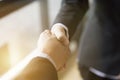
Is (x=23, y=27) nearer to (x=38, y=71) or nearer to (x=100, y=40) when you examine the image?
(x=100, y=40)

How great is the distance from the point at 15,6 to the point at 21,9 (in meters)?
0.05

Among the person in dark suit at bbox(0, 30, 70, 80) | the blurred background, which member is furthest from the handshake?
the blurred background

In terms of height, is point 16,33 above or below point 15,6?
below

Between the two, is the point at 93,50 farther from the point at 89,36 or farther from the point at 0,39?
the point at 0,39

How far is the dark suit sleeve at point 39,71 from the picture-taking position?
41 centimetres

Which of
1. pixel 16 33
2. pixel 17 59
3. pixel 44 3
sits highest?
pixel 44 3

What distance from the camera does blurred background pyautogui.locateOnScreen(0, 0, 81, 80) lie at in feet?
3.41

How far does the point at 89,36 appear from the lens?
0.61 m

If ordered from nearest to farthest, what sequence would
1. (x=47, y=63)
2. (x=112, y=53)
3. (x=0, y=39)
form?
(x=47, y=63) → (x=112, y=53) → (x=0, y=39)

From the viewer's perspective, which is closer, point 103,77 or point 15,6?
point 103,77

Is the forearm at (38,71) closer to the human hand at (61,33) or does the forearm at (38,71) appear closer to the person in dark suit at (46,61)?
the person in dark suit at (46,61)

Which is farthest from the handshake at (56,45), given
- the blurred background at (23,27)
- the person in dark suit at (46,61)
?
the blurred background at (23,27)

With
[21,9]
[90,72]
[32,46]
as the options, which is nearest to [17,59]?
[32,46]

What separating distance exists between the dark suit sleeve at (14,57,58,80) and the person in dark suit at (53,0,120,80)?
0.57ft
